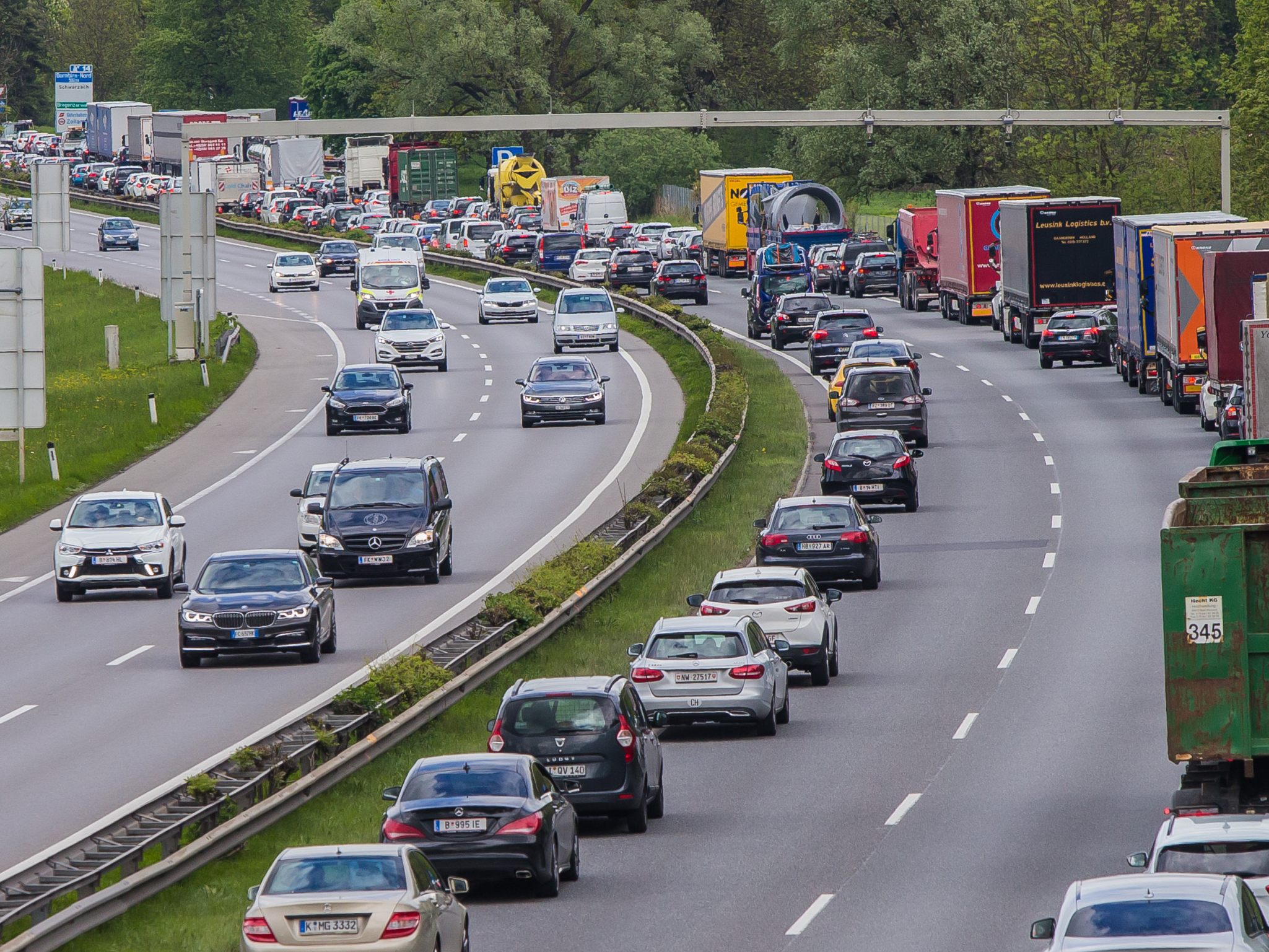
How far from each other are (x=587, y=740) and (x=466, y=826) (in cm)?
278

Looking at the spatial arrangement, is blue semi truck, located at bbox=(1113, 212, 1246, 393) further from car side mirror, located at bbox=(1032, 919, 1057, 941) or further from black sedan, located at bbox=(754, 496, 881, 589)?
car side mirror, located at bbox=(1032, 919, 1057, 941)

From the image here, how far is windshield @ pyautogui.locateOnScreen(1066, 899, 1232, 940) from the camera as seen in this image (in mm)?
12695

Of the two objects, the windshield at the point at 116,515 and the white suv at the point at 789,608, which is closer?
the white suv at the point at 789,608

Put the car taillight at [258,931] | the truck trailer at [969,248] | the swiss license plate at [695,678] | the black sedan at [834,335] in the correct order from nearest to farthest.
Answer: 1. the car taillight at [258,931]
2. the swiss license plate at [695,678]
3. the black sedan at [834,335]
4. the truck trailer at [969,248]

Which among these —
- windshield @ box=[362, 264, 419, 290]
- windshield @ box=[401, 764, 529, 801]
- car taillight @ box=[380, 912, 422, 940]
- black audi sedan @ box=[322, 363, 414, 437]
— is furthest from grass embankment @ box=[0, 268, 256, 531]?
car taillight @ box=[380, 912, 422, 940]

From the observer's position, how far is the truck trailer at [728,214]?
89688 millimetres

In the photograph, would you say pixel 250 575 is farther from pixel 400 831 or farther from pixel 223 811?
pixel 400 831

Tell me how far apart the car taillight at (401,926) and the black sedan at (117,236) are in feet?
338

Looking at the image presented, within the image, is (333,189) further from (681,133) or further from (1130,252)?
(1130,252)

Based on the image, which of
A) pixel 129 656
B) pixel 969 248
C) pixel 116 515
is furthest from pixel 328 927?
pixel 969 248

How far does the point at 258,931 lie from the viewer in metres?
14.6

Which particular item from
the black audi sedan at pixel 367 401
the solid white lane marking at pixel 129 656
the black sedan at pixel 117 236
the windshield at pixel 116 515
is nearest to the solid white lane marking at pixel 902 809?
the solid white lane marking at pixel 129 656

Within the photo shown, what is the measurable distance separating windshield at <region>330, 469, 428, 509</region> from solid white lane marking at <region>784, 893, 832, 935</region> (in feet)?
59.7

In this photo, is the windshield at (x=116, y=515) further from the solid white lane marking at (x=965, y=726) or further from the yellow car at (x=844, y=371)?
the yellow car at (x=844, y=371)
